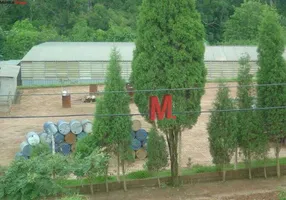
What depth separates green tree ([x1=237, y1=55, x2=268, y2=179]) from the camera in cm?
1541

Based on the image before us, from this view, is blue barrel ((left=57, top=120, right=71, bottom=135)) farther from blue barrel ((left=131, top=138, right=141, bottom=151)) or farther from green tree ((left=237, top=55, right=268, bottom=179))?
green tree ((left=237, top=55, right=268, bottom=179))

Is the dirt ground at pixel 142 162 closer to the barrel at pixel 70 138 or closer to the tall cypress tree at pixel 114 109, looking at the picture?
the tall cypress tree at pixel 114 109

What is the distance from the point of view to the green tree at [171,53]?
1423 centimetres

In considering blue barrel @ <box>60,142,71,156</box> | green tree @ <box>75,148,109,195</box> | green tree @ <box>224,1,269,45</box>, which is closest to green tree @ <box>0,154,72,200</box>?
green tree @ <box>75,148,109,195</box>

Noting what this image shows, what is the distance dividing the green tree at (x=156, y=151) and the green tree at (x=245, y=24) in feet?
112

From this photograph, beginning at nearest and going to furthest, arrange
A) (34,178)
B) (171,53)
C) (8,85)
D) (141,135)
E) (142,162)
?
1. (34,178)
2. (171,53)
3. (142,162)
4. (141,135)
5. (8,85)

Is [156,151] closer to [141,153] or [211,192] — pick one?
[211,192]

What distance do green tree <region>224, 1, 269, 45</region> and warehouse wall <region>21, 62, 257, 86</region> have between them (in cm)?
1351

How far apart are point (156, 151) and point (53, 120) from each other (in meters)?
10.9

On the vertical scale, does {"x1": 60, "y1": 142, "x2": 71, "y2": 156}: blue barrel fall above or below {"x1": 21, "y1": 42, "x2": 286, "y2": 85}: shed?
below

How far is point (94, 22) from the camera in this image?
55.1m

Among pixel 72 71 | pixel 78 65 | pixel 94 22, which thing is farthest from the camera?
pixel 94 22

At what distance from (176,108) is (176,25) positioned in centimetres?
199

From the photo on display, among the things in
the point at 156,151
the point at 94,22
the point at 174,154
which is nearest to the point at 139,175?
the point at 156,151
